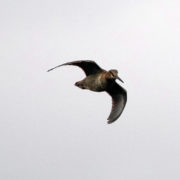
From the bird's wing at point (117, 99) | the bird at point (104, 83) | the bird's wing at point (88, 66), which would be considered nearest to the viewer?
the bird at point (104, 83)

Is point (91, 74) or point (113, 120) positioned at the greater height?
point (91, 74)

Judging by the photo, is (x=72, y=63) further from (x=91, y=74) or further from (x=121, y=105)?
(x=121, y=105)

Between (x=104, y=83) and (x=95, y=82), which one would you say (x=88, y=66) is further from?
(x=104, y=83)

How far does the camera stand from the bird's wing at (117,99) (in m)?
35.2

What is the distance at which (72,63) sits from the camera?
110 feet

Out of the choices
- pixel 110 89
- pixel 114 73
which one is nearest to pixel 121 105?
pixel 110 89

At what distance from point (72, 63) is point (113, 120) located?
3.30m

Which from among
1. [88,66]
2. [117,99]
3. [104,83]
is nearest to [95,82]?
[104,83]

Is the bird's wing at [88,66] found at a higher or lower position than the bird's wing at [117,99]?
higher

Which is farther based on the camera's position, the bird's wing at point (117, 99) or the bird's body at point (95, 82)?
the bird's wing at point (117, 99)

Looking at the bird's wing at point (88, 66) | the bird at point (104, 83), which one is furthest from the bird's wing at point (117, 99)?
the bird's wing at point (88, 66)

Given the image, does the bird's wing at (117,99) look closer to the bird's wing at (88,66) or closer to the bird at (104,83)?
the bird at (104,83)

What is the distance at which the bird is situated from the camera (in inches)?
1297

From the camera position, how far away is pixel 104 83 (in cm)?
3297
